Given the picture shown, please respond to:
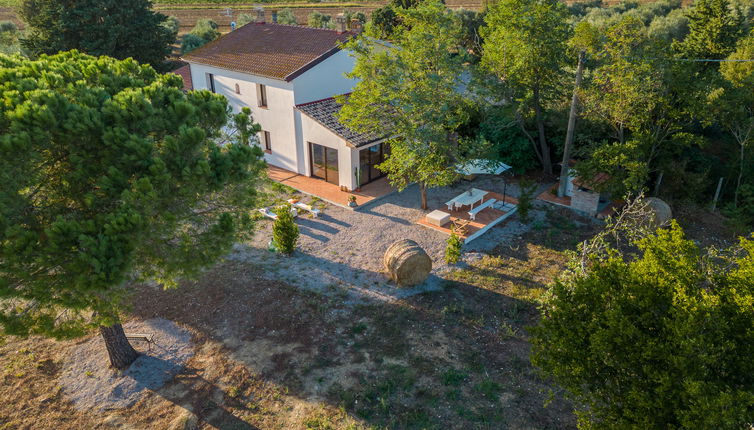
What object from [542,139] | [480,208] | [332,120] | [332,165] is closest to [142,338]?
[332,165]

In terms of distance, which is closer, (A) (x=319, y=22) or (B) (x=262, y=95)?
(B) (x=262, y=95)

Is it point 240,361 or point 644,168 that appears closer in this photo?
point 240,361

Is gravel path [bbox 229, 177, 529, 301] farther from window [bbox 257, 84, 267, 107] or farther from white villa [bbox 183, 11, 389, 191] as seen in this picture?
window [bbox 257, 84, 267, 107]

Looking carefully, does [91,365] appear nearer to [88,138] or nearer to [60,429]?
[60,429]

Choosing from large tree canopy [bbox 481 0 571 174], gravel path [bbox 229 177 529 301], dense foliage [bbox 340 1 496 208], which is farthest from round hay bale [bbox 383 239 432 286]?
large tree canopy [bbox 481 0 571 174]

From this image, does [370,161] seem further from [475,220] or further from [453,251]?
[453,251]

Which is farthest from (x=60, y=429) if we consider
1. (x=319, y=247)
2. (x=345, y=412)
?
(x=319, y=247)

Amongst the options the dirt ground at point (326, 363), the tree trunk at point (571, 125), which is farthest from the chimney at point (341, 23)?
the dirt ground at point (326, 363)
